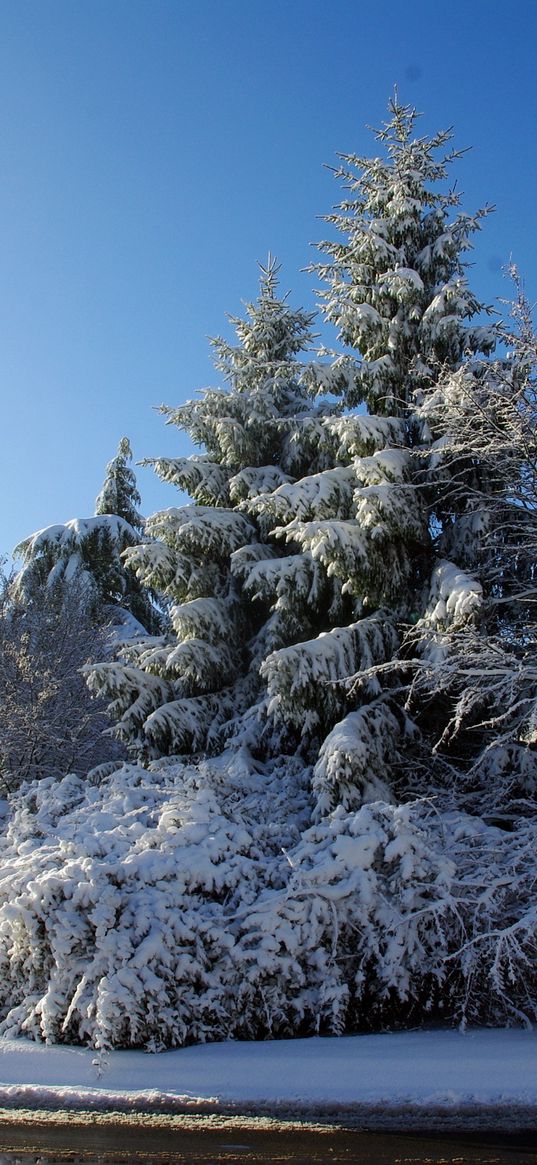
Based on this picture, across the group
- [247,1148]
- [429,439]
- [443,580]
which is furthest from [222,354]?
[247,1148]

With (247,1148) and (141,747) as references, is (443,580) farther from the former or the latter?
(247,1148)

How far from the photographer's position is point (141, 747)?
38.6 ft

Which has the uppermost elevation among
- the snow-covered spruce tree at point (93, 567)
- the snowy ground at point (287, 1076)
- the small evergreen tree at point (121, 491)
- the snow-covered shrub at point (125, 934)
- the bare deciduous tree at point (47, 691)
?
the small evergreen tree at point (121, 491)

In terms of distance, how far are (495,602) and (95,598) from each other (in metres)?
14.3

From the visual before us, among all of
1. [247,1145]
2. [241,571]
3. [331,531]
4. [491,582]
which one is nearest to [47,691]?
[241,571]

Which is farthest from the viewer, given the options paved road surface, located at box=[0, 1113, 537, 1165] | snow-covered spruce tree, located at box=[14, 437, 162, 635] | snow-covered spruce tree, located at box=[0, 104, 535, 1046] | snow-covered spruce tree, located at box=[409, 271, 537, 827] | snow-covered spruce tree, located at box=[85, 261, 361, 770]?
snow-covered spruce tree, located at box=[14, 437, 162, 635]

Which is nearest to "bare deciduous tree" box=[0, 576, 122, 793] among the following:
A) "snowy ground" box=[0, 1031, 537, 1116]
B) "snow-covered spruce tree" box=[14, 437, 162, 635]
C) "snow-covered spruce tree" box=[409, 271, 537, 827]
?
"snow-covered spruce tree" box=[14, 437, 162, 635]

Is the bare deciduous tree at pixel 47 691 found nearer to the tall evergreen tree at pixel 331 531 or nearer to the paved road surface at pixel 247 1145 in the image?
the tall evergreen tree at pixel 331 531

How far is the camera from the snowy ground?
218 inches

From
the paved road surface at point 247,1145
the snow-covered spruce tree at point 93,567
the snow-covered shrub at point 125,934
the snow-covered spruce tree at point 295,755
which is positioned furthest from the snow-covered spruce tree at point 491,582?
the snow-covered spruce tree at point 93,567

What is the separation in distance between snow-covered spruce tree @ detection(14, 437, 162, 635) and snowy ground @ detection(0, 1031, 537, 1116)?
606 inches

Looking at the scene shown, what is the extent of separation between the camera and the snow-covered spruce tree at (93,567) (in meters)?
22.1

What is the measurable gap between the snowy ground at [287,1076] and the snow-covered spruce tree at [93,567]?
606 inches

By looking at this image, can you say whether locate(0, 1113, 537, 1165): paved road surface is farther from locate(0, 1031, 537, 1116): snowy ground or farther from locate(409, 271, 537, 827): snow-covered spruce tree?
locate(409, 271, 537, 827): snow-covered spruce tree
